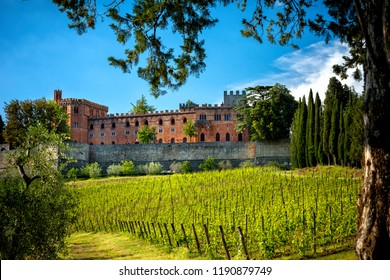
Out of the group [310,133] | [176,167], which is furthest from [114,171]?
[310,133]

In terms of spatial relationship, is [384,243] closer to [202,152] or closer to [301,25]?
[301,25]

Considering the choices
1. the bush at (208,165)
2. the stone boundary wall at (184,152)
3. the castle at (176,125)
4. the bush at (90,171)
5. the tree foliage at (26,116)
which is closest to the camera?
the tree foliage at (26,116)

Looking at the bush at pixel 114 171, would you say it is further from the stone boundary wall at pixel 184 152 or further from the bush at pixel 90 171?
the stone boundary wall at pixel 184 152

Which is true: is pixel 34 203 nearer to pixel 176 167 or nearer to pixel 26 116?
pixel 26 116

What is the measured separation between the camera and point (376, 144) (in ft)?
11.4

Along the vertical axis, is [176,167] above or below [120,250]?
above

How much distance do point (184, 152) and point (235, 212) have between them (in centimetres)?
1718

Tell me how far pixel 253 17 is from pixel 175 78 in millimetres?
1393

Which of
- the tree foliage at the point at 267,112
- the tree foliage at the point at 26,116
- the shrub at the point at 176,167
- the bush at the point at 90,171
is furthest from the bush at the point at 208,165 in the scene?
the tree foliage at the point at 26,116

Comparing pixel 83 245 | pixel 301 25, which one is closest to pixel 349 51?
pixel 301 25

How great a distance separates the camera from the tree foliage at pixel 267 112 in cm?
1894

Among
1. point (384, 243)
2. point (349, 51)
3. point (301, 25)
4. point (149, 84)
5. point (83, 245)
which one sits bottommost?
point (83, 245)

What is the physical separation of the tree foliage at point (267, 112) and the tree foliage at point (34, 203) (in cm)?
1138

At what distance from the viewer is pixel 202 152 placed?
26062 millimetres
